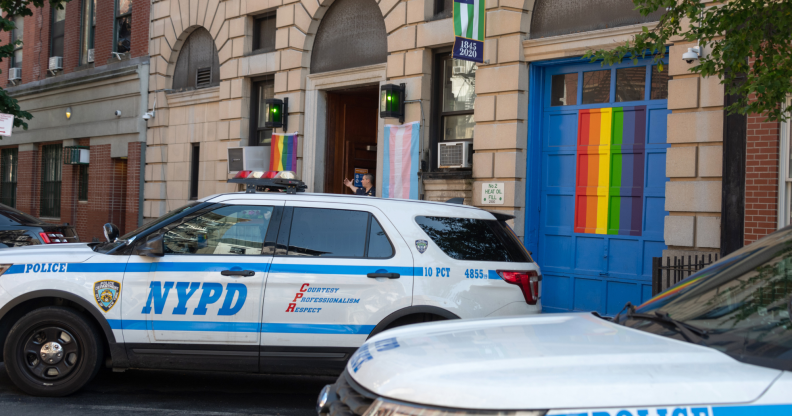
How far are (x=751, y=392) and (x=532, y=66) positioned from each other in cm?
1022

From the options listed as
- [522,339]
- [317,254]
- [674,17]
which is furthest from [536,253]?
[522,339]

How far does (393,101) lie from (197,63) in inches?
313

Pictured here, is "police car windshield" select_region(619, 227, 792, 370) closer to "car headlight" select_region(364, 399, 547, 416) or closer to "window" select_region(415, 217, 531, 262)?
"car headlight" select_region(364, 399, 547, 416)

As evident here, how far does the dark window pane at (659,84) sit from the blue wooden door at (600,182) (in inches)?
0.6

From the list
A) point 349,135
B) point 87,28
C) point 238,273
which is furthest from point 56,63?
point 238,273

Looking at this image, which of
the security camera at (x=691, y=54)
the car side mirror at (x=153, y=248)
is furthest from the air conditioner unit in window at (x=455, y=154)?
the car side mirror at (x=153, y=248)

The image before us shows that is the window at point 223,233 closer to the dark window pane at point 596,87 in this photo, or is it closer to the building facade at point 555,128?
the building facade at point 555,128

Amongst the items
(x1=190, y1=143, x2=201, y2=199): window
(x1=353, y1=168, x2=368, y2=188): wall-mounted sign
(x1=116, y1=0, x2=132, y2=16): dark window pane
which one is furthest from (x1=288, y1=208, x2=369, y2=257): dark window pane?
(x1=116, y1=0, x2=132, y2=16): dark window pane

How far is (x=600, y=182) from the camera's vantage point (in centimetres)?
1112

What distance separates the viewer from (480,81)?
12234 millimetres

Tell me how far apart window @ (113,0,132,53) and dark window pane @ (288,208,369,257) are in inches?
669

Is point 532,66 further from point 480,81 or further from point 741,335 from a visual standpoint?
point 741,335

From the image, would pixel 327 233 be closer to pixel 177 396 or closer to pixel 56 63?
pixel 177 396

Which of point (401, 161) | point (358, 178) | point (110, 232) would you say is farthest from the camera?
point (358, 178)
